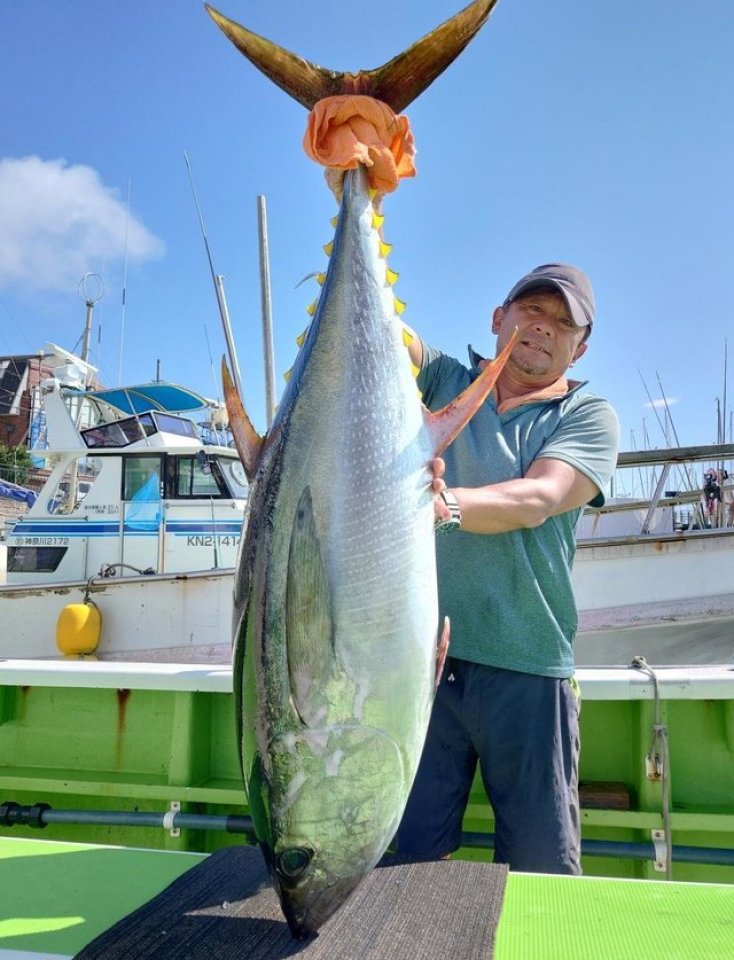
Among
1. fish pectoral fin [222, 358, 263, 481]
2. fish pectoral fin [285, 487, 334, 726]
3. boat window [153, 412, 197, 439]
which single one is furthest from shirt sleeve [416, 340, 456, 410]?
boat window [153, 412, 197, 439]

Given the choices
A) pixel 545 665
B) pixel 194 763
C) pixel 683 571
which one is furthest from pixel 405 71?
pixel 683 571

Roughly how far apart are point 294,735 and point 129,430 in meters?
8.61

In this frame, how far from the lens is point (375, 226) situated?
69.2 inches

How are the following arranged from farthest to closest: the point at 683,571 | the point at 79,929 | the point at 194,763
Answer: the point at 683,571
the point at 194,763
the point at 79,929

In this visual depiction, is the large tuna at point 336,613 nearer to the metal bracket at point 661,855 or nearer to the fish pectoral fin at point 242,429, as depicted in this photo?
the fish pectoral fin at point 242,429

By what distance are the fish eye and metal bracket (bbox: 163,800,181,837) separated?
56.2 inches

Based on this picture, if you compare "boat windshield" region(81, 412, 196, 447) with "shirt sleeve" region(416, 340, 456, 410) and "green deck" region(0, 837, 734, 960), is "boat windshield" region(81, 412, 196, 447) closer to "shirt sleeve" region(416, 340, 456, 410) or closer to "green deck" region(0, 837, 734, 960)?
"shirt sleeve" region(416, 340, 456, 410)

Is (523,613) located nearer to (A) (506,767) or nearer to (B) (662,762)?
(A) (506,767)

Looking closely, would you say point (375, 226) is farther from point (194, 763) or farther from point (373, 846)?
point (194, 763)

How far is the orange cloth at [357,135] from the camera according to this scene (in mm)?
1721

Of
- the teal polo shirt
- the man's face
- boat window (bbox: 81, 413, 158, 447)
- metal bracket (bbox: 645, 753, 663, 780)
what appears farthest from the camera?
boat window (bbox: 81, 413, 158, 447)

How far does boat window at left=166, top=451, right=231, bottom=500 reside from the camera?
8.66 m

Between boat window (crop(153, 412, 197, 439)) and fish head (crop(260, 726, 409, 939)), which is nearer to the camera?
fish head (crop(260, 726, 409, 939))

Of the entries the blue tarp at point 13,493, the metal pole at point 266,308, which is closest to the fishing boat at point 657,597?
the metal pole at point 266,308
